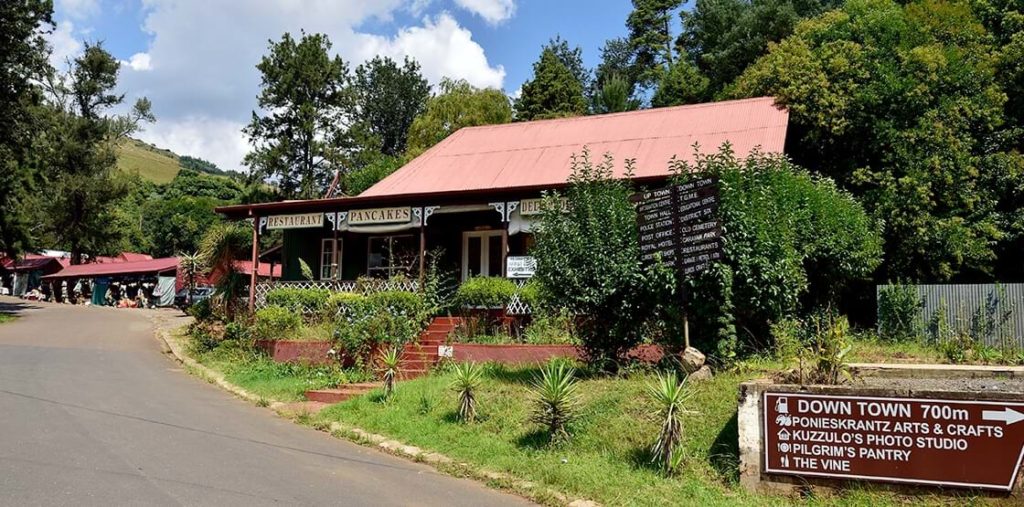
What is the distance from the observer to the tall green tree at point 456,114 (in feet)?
113

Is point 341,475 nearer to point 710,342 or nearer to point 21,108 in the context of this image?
point 710,342

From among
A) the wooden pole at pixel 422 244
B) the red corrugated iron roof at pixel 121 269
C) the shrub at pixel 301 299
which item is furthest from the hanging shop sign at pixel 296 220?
the red corrugated iron roof at pixel 121 269

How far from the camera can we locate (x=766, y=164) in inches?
415

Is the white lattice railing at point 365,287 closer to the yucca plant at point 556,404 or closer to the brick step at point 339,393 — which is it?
the brick step at point 339,393

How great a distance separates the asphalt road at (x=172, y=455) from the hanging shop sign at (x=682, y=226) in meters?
3.89

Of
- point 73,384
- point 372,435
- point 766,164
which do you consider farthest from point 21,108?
point 766,164

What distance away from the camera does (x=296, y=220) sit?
20.0m

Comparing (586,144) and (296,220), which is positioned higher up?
(586,144)

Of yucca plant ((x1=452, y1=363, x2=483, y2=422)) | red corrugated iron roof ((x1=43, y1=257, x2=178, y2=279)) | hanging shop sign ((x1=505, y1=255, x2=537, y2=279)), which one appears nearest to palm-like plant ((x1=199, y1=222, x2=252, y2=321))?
hanging shop sign ((x1=505, y1=255, x2=537, y2=279))

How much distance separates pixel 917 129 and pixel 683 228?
12397 mm

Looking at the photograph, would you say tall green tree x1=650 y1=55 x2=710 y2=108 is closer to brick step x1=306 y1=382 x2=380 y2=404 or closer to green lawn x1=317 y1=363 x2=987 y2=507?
brick step x1=306 y1=382 x2=380 y2=404

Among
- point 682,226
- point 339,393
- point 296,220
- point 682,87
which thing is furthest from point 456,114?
point 682,226

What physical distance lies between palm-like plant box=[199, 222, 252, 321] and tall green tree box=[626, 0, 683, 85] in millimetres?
30084

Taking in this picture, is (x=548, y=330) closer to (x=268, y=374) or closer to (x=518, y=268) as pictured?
(x=518, y=268)
